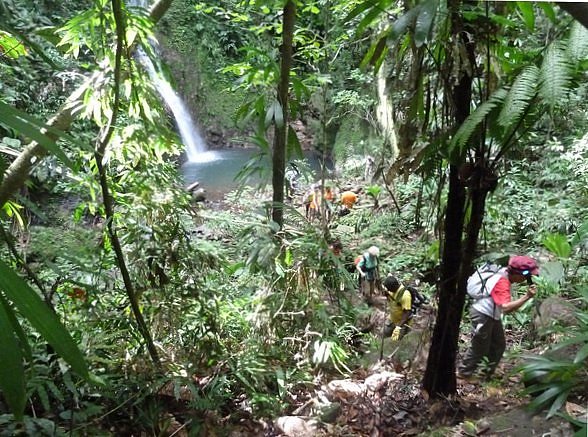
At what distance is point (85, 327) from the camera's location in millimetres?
2271

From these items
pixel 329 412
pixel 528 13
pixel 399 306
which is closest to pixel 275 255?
pixel 329 412

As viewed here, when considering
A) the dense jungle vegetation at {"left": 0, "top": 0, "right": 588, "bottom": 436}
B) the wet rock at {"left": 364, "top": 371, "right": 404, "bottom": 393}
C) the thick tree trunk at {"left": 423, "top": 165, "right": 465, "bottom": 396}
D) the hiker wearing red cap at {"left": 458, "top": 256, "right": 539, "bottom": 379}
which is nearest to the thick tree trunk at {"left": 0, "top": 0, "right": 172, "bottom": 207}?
the dense jungle vegetation at {"left": 0, "top": 0, "right": 588, "bottom": 436}

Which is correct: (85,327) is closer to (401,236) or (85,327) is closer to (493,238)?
(493,238)

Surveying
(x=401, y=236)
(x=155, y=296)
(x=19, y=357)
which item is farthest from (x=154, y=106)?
(x=401, y=236)

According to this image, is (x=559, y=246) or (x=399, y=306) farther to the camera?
(x=559, y=246)

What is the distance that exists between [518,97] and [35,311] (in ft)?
4.97

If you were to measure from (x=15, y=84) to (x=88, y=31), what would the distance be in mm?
5777

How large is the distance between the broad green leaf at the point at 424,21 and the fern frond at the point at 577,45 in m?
0.44

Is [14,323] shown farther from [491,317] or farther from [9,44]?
[491,317]

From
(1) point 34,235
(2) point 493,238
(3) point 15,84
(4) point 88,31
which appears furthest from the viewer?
(3) point 15,84

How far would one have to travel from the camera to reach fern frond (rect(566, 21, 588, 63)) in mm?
1328

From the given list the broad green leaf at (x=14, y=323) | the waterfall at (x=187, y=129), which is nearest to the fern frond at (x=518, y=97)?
the broad green leaf at (x=14, y=323)

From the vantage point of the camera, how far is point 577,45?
1.34 meters

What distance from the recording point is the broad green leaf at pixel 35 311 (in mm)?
626
